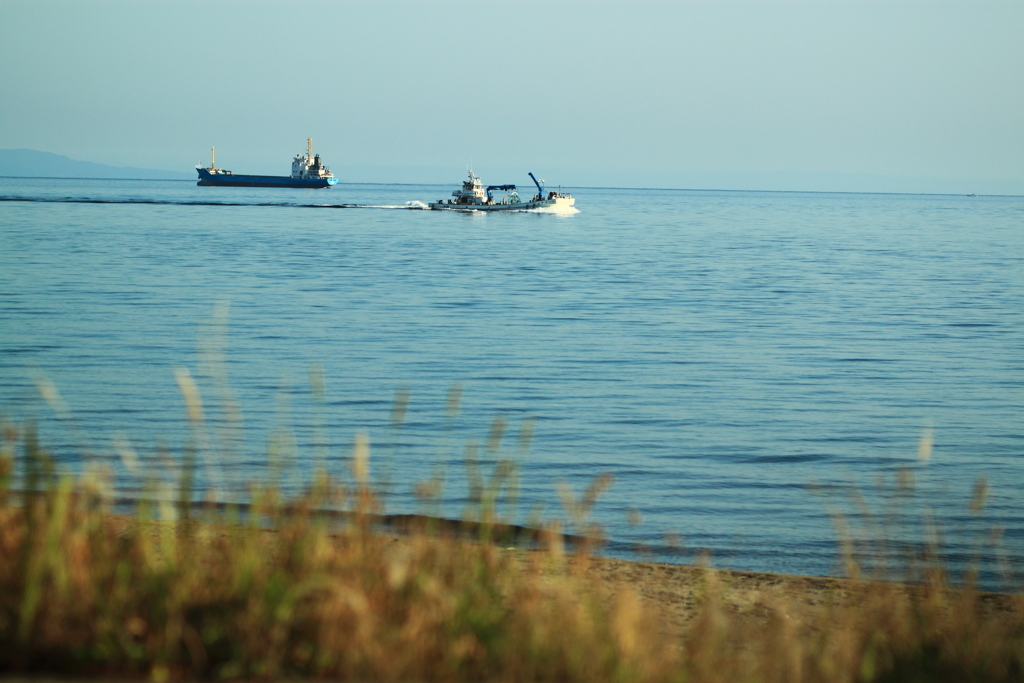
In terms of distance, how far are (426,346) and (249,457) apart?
1018 cm

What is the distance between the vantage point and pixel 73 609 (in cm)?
370

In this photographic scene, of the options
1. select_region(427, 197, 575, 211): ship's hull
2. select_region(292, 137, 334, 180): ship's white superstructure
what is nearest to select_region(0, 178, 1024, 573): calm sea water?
select_region(427, 197, 575, 211): ship's hull

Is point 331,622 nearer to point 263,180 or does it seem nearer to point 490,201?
point 490,201

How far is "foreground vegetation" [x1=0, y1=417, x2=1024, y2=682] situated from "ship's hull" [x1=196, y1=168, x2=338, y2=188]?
170164 mm

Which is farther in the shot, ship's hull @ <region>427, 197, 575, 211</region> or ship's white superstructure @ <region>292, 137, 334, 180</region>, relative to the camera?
ship's white superstructure @ <region>292, 137, 334, 180</region>

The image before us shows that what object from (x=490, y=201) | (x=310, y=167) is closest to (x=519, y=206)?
(x=490, y=201)

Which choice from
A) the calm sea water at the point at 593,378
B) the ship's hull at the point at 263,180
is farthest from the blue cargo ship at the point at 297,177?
the calm sea water at the point at 593,378

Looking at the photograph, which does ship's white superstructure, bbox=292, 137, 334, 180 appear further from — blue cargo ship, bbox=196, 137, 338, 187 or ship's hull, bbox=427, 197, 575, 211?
ship's hull, bbox=427, 197, 575, 211

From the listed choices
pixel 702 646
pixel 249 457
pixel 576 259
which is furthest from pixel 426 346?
pixel 576 259

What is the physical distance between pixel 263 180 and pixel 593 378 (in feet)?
542

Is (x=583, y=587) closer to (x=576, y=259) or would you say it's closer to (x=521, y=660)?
(x=521, y=660)

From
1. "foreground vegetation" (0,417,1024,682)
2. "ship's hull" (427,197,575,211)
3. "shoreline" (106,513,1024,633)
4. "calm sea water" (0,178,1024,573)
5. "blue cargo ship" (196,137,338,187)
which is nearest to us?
"foreground vegetation" (0,417,1024,682)

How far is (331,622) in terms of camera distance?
356 cm

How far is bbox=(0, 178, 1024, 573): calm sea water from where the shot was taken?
10.3 m
